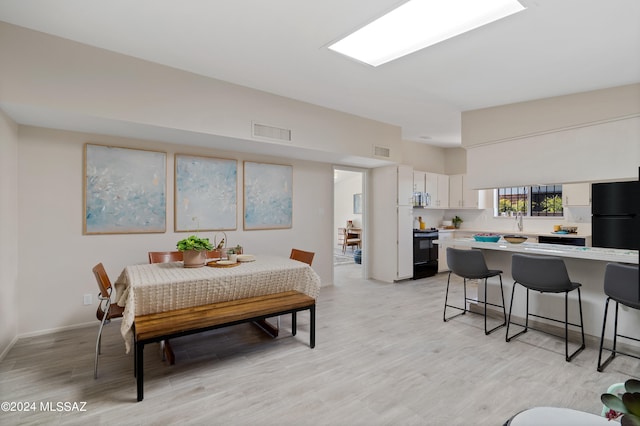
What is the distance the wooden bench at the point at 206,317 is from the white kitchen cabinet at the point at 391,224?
306 cm

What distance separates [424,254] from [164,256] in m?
4.73

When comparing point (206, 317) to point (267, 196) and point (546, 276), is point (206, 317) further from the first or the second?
point (546, 276)

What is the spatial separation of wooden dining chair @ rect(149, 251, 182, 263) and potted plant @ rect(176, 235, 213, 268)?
82cm

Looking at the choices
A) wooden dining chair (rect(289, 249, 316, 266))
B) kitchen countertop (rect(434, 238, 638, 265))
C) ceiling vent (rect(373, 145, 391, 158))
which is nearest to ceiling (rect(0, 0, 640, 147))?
ceiling vent (rect(373, 145, 391, 158))

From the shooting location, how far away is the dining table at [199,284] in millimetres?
2455

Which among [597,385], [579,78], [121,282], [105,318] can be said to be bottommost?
[597,385]

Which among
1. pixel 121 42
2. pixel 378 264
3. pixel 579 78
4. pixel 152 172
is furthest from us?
pixel 378 264

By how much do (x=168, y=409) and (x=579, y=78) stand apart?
192 inches

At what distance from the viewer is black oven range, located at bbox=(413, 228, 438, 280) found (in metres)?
6.17

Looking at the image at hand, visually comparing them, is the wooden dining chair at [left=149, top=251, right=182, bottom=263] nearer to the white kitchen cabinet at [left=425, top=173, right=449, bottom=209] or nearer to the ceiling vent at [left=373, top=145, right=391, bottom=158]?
the ceiling vent at [left=373, top=145, right=391, bottom=158]

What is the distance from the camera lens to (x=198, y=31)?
8.79 feet

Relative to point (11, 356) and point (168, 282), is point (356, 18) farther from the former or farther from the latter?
point (11, 356)

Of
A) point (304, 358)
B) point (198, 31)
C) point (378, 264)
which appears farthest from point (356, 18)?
point (378, 264)

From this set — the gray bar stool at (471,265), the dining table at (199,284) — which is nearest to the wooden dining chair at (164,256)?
the dining table at (199,284)
